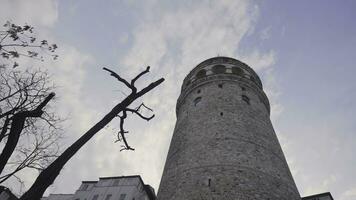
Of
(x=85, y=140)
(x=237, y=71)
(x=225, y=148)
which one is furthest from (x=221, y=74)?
(x=85, y=140)

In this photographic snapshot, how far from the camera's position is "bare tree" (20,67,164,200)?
15.3ft

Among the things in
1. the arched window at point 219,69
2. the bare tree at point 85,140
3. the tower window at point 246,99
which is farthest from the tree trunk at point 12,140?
the arched window at point 219,69

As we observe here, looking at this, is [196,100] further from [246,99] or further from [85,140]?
[85,140]

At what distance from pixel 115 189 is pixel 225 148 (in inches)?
712

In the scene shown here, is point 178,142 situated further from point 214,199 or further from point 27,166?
point 27,166

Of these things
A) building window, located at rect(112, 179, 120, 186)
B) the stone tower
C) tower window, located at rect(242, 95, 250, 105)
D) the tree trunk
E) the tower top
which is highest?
the tower top

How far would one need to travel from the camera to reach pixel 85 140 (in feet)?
17.6

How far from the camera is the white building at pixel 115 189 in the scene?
93.2 ft

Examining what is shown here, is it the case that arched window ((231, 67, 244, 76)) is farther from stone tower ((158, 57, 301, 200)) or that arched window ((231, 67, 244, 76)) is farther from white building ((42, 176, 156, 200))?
white building ((42, 176, 156, 200))

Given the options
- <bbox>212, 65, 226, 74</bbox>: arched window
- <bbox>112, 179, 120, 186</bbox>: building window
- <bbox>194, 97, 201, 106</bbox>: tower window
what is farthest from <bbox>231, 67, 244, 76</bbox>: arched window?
<bbox>112, 179, 120, 186</bbox>: building window

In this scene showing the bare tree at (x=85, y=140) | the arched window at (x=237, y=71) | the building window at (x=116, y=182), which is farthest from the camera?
the building window at (x=116, y=182)

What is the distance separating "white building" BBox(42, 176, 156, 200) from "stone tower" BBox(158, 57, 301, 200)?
1209cm

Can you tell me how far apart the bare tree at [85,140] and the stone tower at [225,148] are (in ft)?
24.6

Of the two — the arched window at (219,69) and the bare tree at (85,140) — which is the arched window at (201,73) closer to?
the arched window at (219,69)
